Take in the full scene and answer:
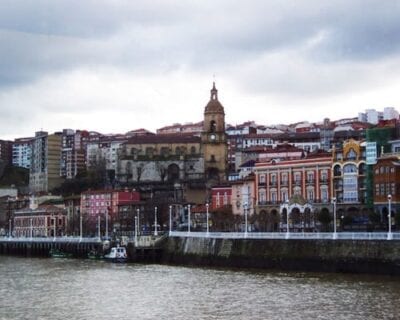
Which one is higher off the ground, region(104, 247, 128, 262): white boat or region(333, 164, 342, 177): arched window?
region(333, 164, 342, 177): arched window

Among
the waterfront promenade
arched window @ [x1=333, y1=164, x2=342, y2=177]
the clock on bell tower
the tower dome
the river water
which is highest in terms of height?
the tower dome

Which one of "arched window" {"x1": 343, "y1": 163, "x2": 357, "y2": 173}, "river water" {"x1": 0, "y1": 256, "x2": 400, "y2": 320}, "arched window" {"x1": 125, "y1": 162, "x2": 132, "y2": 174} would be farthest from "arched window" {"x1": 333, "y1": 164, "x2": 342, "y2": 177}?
"arched window" {"x1": 125, "y1": 162, "x2": 132, "y2": 174}

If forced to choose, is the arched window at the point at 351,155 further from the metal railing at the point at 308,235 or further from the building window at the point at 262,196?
the metal railing at the point at 308,235

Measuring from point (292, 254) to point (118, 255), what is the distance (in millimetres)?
22711

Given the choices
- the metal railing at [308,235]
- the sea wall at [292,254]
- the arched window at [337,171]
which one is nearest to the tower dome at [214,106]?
the arched window at [337,171]

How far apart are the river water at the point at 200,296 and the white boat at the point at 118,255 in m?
16.3

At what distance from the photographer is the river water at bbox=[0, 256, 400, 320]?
37.8 meters

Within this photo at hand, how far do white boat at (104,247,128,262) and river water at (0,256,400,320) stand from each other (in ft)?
53.5

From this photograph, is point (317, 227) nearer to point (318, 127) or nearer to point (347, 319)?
point (347, 319)

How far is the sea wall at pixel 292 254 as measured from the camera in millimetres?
54094

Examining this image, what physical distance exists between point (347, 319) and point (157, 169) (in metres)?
109

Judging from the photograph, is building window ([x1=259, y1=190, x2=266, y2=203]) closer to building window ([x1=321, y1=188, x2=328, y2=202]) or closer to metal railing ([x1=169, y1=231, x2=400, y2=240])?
building window ([x1=321, y1=188, x2=328, y2=202])

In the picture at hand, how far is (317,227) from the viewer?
77.1 metres

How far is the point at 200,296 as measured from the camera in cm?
4459
